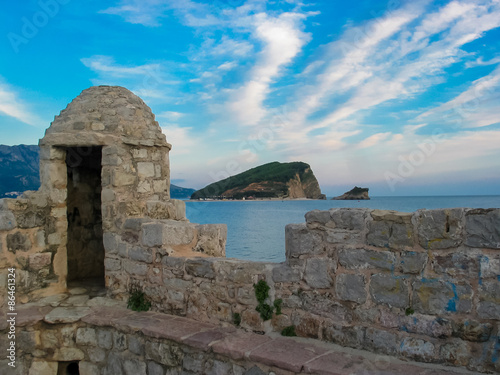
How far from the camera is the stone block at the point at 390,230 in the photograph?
2.85 m

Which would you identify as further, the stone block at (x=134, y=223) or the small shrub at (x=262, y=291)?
the stone block at (x=134, y=223)

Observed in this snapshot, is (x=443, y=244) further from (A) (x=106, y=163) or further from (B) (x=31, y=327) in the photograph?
(B) (x=31, y=327)

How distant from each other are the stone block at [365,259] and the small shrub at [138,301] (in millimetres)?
2443

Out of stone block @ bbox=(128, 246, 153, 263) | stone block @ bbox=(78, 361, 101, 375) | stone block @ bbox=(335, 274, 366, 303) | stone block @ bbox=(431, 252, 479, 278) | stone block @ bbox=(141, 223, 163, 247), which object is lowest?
stone block @ bbox=(78, 361, 101, 375)

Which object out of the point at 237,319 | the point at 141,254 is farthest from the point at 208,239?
the point at 237,319

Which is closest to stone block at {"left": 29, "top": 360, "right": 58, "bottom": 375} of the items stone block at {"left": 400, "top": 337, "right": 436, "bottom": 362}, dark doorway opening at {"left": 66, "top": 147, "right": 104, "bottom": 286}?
dark doorway opening at {"left": 66, "top": 147, "right": 104, "bottom": 286}

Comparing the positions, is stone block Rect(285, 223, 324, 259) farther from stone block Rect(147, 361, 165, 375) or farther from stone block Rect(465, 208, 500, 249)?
stone block Rect(147, 361, 165, 375)

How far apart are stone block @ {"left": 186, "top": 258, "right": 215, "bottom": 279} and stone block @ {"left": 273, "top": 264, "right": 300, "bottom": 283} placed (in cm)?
70

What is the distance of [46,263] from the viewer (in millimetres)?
4895

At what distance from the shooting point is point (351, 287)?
3051mm

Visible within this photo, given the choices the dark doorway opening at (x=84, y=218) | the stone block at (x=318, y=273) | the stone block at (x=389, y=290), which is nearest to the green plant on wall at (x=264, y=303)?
the stone block at (x=318, y=273)

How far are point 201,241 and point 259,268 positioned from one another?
43.9 inches

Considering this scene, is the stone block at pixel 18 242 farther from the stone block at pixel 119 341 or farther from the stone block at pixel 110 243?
the stone block at pixel 119 341

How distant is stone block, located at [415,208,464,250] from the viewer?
2680 mm
